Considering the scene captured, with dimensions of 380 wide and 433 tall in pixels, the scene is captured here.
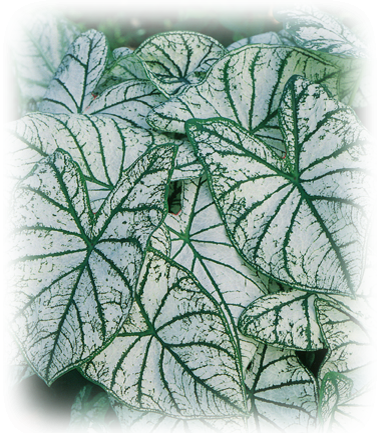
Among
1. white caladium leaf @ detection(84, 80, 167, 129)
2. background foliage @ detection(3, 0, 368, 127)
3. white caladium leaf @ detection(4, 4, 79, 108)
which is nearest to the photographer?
white caladium leaf @ detection(84, 80, 167, 129)

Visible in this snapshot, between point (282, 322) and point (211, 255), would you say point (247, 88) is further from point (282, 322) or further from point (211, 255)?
point (282, 322)

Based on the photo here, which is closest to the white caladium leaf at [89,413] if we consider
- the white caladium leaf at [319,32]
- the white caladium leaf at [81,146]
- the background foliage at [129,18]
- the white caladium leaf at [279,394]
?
the white caladium leaf at [279,394]

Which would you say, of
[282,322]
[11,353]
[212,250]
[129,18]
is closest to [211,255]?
[212,250]

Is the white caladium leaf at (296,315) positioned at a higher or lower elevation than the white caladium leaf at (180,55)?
lower

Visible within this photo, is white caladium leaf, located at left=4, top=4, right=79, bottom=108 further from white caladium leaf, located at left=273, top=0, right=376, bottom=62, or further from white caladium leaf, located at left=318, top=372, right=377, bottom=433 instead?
white caladium leaf, located at left=318, top=372, right=377, bottom=433

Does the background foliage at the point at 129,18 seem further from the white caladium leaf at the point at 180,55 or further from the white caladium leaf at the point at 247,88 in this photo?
the white caladium leaf at the point at 247,88

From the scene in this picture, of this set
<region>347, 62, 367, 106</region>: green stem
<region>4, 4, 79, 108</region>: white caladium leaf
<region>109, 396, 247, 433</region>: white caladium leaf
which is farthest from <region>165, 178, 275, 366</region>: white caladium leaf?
<region>4, 4, 79, 108</region>: white caladium leaf
